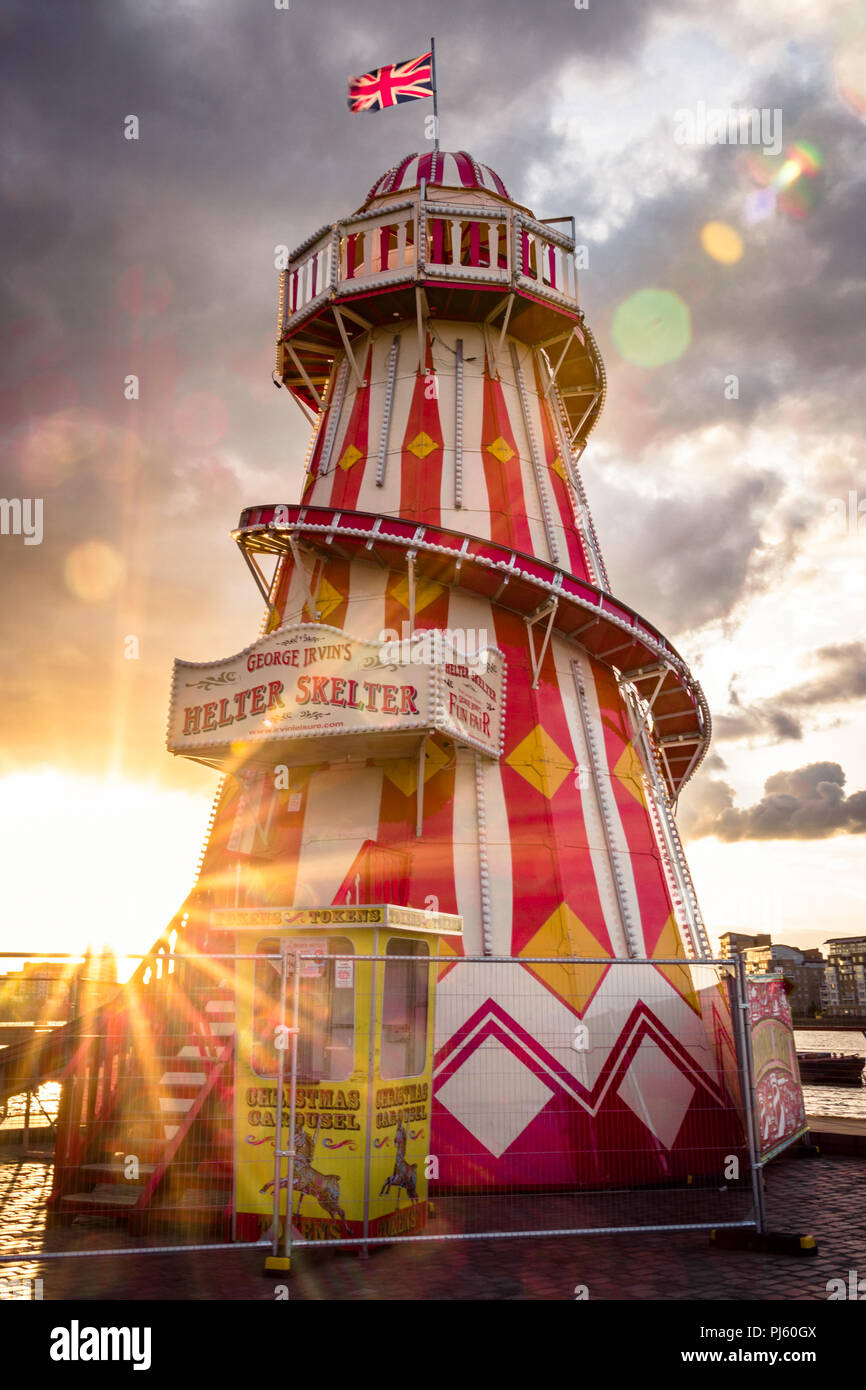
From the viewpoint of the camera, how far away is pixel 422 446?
872 inches

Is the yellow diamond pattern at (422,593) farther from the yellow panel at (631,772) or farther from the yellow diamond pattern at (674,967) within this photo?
the yellow diamond pattern at (674,967)

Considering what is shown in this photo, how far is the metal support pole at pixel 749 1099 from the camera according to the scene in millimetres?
10359

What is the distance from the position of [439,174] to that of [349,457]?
8.44 metres

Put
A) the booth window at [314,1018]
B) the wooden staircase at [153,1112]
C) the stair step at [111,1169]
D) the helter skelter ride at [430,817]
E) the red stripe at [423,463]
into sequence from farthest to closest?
the red stripe at [423,463]
the stair step at [111,1169]
the wooden staircase at [153,1112]
the helter skelter ride at [430,817]
the booth window at [314,1018]

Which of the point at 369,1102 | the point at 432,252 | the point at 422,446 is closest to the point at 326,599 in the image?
the point at 422,446

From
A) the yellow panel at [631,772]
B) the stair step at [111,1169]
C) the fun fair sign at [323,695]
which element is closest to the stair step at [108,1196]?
the stair step at [111,1169]

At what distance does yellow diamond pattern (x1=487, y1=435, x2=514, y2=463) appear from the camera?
22.4m

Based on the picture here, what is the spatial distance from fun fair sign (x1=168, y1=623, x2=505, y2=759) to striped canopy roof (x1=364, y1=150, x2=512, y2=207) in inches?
526

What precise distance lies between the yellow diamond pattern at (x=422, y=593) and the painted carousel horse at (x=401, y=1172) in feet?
35.6

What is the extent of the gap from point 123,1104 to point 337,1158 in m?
4.91

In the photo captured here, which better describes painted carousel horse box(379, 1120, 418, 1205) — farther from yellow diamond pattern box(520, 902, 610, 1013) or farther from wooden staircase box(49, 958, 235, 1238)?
yellow diamond pattern box(520, 902, 610, 1013)
